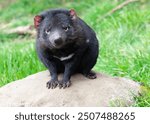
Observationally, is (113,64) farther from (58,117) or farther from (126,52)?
(58,117)

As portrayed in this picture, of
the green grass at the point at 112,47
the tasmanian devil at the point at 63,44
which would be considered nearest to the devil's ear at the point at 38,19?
the tasmanian devil at the point at 63,44

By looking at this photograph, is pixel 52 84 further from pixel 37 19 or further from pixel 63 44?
pixel 37 19

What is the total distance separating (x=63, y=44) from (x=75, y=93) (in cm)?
43

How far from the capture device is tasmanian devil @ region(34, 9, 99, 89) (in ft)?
14.9

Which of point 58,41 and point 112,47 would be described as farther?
point 112,47

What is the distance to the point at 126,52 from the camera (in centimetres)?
647

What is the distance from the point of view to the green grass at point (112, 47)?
19.3 ft

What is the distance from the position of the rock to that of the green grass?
0.55 ft

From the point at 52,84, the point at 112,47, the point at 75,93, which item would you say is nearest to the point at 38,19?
the point at 52,84

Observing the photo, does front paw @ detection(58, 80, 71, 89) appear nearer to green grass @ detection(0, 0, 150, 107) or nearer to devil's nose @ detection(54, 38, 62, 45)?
devil's nose @ detection(54, 38, 62, 45)

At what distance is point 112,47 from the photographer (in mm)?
7004

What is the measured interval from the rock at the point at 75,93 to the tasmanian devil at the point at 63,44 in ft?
0.30

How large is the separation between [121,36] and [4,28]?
3.36m

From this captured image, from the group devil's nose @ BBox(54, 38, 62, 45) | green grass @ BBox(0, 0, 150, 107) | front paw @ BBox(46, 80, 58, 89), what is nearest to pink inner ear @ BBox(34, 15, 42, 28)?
devil's nose @ BBox(54, 38, 62, 45)
